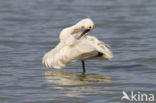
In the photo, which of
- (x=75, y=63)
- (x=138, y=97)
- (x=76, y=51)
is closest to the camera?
(x=138, y=97)

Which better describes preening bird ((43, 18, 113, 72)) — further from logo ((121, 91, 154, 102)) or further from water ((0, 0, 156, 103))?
logo ((121, 91, 154, 102))

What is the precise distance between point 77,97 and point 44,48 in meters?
5.08

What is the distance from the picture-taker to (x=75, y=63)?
12.4 meters

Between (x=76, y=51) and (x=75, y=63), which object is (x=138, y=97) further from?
(x=75, y=63)

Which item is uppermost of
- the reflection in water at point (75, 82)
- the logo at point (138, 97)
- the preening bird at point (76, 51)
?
the preening bird at point (76, 51)

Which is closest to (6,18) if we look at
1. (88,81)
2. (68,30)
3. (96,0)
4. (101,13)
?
(101,13)

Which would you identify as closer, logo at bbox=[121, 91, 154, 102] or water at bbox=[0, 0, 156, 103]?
logo at bbox=[121, 91, 154, 102]

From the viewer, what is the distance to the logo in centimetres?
898

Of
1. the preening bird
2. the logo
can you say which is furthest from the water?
the preening bird

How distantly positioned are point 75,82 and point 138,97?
1.70 m

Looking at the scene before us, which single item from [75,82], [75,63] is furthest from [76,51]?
[75,63]

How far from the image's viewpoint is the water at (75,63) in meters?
9.63

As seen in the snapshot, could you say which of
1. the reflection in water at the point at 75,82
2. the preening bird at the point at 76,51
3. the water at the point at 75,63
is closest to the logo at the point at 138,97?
the water at the point at 75,63

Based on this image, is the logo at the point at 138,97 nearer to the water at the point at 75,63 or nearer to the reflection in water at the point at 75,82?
the water at the point at 75,63
